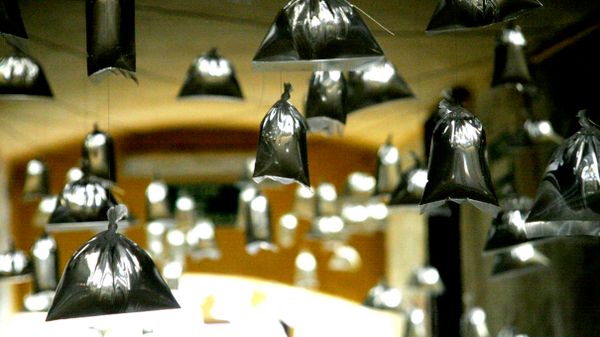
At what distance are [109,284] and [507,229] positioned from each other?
252 cm

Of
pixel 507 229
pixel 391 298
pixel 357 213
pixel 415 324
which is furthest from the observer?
pixel 357 213

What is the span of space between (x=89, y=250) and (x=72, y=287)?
5.9 inches

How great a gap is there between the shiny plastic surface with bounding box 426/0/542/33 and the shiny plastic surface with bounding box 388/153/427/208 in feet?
5.74

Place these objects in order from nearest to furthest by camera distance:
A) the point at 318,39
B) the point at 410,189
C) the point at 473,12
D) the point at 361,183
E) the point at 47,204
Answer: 1. the point at 318,39
2. the point at 473,12
3. the point at 410,189
4. the point at 47,204
5. the point at 361,183

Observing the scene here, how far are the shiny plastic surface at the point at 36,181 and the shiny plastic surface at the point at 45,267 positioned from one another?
1.82 m

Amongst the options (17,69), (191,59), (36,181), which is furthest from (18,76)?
(36,181)

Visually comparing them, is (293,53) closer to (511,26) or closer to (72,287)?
(72,287)

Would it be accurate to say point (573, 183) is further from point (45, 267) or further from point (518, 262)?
point (45, 267)

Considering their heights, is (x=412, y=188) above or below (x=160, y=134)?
below

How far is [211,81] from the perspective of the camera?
5684 millimetres

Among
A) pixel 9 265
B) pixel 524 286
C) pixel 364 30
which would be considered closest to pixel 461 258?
pixel 524 286

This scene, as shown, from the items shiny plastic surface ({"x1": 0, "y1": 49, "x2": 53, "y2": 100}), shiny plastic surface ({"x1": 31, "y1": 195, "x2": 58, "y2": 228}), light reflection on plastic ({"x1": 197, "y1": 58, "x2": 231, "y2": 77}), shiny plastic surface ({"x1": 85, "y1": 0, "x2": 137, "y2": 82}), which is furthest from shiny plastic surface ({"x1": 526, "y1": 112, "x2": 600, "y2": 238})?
shiny plastic surface ({"x1": 31, "y1": 195, "x2": 58, "y2": 228})

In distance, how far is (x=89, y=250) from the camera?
12.0ft

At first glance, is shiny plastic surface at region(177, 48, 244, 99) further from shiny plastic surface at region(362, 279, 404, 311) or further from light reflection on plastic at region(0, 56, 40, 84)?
shiny plastic surface at region(362, 279, 404, 311)
